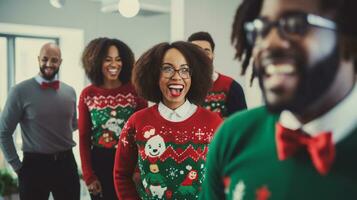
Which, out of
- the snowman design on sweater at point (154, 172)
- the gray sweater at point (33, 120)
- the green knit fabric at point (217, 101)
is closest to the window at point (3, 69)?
the gray sweater at point (33, 120)

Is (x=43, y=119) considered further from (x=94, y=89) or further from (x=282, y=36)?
(x=282, y=36)

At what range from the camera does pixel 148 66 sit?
1.88 m

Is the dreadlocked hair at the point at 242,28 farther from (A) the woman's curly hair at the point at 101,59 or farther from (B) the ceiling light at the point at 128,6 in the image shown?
(B) the ceiling light at the point at 128,6

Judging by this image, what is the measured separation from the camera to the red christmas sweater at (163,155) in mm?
1719

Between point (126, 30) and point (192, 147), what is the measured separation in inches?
183

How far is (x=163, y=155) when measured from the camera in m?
1.72

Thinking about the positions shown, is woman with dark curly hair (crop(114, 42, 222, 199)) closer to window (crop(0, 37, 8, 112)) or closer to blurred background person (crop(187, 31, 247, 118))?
blurred background person (crop(187, 31, 247, 118))

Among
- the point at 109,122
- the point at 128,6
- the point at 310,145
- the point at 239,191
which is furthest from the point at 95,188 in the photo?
the point at 310,145

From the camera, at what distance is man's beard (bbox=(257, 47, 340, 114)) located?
62cm

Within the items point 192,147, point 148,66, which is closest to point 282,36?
point 192,147

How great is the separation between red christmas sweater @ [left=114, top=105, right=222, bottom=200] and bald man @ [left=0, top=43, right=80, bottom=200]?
1386mm

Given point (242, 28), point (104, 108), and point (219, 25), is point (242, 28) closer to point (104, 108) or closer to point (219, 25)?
point (104, 108)

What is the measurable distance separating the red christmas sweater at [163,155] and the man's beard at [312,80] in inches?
43.6

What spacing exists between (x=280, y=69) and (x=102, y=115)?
6.83ft
